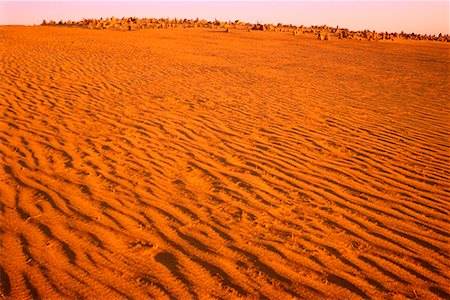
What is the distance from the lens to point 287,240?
3.12 m

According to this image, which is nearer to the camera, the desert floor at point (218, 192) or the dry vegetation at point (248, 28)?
the desert floor at point (218, 192)

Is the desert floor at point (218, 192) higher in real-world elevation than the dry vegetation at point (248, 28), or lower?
lower

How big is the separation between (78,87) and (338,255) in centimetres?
757

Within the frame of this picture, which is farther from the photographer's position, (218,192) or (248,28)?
(248,28)

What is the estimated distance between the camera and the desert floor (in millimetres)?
2689

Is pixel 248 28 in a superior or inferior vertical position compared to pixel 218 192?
superior

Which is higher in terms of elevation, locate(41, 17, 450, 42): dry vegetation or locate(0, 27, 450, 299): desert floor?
locate(41, 17, 450, 42): dry vegetation

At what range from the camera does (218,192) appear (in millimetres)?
3887

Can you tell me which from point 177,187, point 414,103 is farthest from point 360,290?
point 414,103

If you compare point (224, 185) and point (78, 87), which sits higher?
point (78, 87)

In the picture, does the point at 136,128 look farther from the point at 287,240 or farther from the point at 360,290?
the point at 360,290

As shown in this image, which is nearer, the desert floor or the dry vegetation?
the desert floor

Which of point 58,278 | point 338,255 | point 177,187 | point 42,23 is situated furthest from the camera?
point 42,23

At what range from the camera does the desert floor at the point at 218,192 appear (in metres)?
2.69
